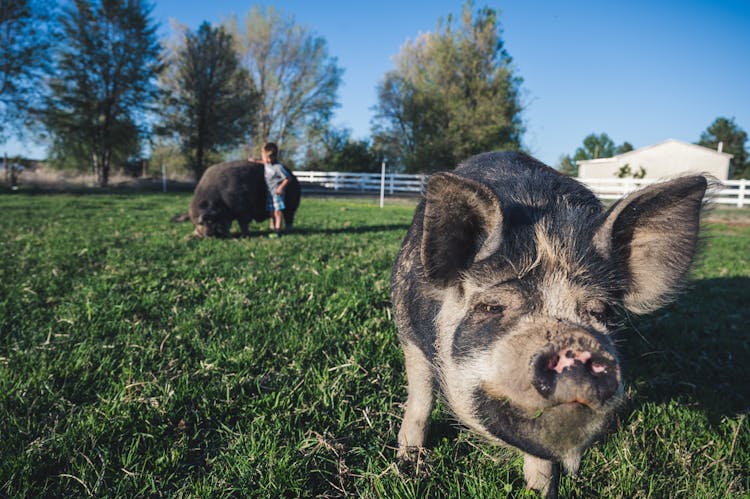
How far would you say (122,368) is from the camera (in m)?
2.90

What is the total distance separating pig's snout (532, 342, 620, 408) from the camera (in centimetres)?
141

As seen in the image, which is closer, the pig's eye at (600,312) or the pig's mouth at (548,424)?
the pig's mouth at (548,424)

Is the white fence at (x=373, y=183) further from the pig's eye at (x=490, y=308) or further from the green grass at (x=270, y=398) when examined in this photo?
the pig's eye at (x=490, y=308)

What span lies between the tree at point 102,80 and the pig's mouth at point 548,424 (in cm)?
3371

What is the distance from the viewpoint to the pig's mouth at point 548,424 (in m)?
1.47

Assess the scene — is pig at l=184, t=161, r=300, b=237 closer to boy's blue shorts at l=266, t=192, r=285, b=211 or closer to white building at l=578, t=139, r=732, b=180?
boy's blue shorts at l=266, t=192, r=285, b=211

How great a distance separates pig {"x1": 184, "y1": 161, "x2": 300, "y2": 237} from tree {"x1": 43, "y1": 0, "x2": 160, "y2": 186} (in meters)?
25.1

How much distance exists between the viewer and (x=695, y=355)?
358 cm

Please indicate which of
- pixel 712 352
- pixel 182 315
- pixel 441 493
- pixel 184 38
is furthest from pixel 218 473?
pixel 184 38

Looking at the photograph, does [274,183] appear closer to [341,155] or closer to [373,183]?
[373,183]

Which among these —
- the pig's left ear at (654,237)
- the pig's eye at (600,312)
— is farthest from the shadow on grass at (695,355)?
the pig's eye at (600,312)

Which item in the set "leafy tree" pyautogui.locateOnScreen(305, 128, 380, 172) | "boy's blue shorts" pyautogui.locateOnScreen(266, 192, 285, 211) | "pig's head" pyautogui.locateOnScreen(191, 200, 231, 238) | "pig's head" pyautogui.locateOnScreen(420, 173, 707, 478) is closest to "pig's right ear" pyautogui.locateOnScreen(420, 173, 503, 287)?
"pig's head" pyautogui.locateOnScreen(420, 173, 707, 478)

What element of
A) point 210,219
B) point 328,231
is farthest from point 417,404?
point 328,231

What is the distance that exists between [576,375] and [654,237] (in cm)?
102
